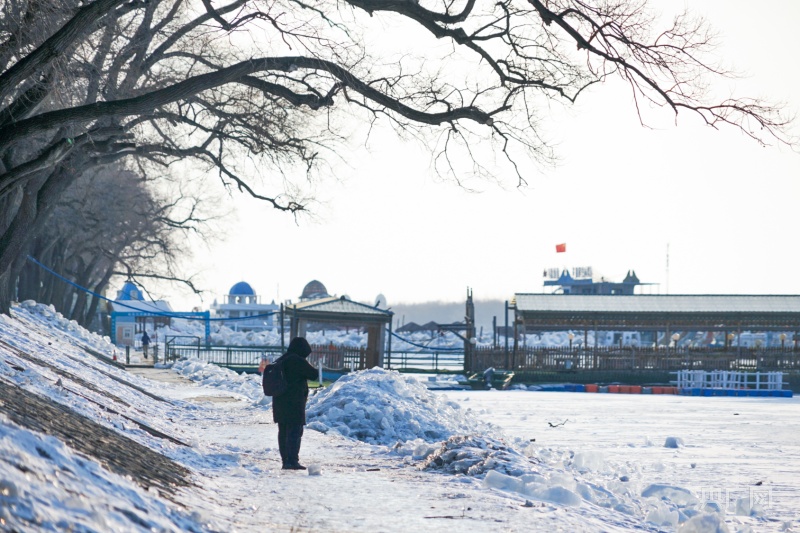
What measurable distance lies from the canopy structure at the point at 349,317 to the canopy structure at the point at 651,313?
26.7 ft

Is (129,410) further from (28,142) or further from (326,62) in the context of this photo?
(28,142)

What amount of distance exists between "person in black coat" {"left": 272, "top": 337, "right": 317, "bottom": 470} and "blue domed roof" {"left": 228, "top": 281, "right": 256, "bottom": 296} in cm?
11247

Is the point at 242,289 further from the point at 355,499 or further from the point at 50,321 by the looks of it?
the point at 355,499

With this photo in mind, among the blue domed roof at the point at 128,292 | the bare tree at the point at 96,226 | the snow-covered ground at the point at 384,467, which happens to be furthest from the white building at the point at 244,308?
the snow-covered ground at the point at 384,467

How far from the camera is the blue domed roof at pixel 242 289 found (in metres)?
123

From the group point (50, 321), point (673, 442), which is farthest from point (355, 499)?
point (50, 321)

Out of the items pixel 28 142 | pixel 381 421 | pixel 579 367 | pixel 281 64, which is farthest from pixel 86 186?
pixel 281 64

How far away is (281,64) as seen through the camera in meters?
12.4

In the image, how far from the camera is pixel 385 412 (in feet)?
54.7

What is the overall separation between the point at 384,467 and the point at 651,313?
111 feet

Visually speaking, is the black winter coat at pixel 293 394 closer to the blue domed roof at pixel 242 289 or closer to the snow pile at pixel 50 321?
the snow pile at pixel 50 321

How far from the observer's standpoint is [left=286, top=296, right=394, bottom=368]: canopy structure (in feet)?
119

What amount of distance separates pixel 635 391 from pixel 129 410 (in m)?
27.3

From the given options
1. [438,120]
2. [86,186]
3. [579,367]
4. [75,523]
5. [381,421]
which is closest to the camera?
[75,523]
